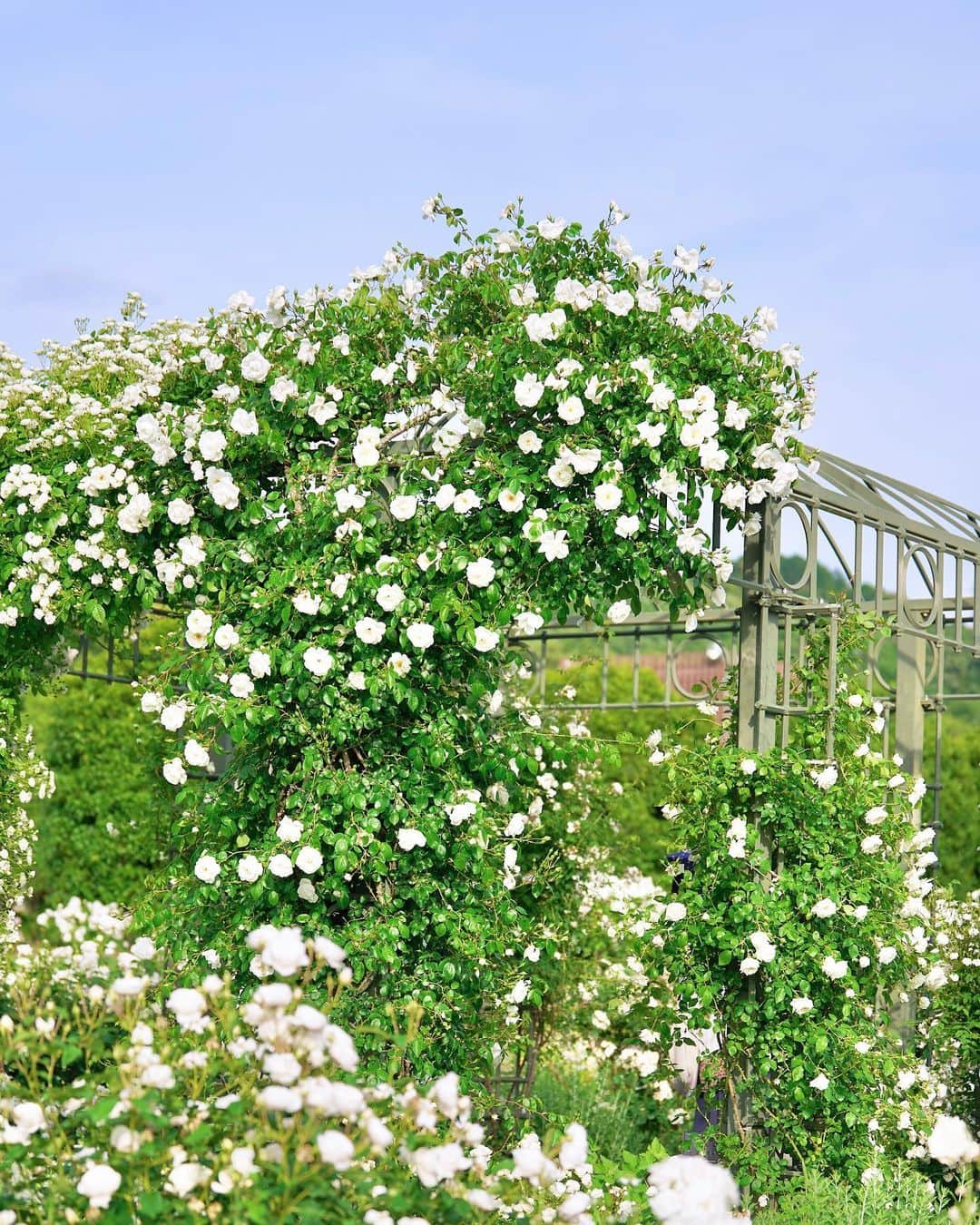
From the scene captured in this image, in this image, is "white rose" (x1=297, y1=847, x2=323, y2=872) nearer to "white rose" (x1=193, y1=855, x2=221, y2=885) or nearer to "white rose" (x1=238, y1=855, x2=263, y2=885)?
"white rose" (x1=238, y1=855, x2=263, y2=885)

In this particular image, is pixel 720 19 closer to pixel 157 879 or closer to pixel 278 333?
pixel 278 333

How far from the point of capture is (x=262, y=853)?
13.4 ft

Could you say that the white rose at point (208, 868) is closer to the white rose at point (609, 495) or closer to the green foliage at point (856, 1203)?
the white rose at point (609, 495)

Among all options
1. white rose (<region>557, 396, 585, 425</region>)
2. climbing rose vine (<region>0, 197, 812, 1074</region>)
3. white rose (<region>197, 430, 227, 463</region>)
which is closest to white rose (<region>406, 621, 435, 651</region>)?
climbing rose vine (<region>0, 197, 812, 1074</region>)

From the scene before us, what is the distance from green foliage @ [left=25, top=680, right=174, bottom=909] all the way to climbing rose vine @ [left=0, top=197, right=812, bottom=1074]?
376 inches

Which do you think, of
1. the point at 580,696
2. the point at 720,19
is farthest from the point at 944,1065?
the point at 580,696

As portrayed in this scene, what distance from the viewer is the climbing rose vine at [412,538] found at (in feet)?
13.5

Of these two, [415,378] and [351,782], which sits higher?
[415,378]

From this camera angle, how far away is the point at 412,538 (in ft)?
14.0

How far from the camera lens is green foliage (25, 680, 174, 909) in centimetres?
1375

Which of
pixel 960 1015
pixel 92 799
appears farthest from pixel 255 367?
pixel 92 799

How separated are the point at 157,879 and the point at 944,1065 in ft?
12.8

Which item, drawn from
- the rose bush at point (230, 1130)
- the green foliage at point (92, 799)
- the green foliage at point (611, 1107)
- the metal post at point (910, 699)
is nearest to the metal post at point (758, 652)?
the green foliage at point (611, 1107)

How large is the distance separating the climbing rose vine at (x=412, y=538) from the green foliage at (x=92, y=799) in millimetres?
9550
